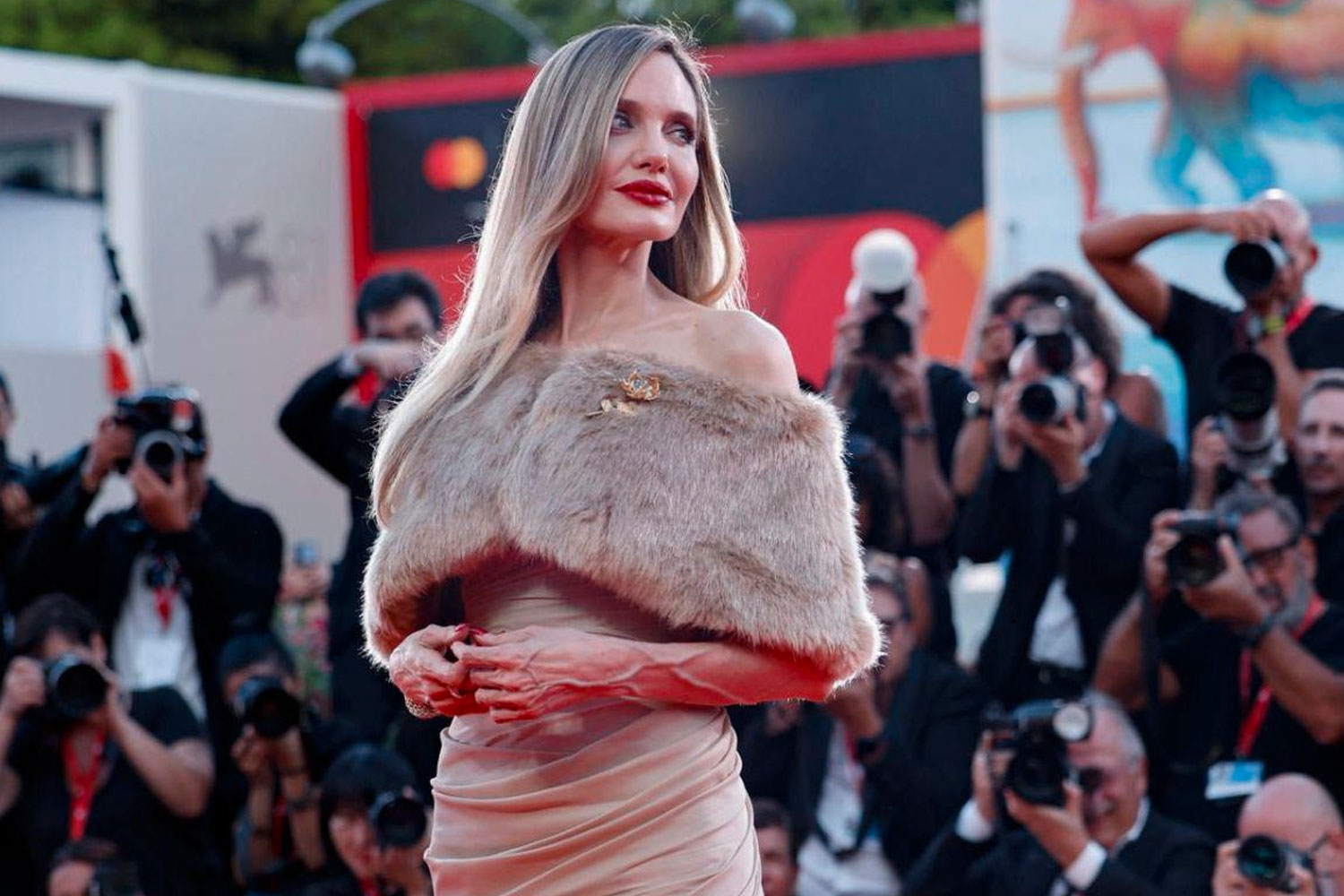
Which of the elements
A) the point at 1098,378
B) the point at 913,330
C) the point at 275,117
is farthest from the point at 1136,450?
the point at 275,117

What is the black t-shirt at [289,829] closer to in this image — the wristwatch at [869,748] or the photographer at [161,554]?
the photographer at [161,554]

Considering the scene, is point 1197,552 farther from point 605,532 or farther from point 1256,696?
point 605,532

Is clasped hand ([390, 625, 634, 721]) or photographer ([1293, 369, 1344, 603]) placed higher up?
clasped hand ([390, 625, 634, 721])

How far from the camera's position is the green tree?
25219mm

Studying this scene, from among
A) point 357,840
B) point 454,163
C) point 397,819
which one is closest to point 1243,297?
point 397,819

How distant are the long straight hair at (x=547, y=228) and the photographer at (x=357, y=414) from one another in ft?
9.26

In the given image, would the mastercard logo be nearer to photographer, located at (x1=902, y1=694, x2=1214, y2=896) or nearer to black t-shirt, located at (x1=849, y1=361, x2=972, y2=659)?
black t-shirt, located at (x1=849, y1=361, x2=972, y2=659)

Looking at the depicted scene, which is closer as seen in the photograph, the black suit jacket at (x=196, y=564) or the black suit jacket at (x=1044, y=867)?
the black suit jacket at (x=1044, y=867)

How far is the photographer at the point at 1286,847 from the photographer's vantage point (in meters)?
5.23

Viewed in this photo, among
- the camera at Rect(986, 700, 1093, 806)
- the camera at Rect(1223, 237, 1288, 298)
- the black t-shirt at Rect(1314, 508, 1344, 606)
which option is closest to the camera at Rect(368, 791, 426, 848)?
the camera at Rect(986, 700, 1093, 806)

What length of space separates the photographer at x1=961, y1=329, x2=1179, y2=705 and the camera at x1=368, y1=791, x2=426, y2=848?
1.58 m

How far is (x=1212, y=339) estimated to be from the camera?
6.00m

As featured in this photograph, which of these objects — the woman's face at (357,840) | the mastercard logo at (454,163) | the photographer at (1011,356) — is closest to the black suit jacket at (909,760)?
the photographer at (1011,356)

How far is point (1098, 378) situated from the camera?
6.41 metres
